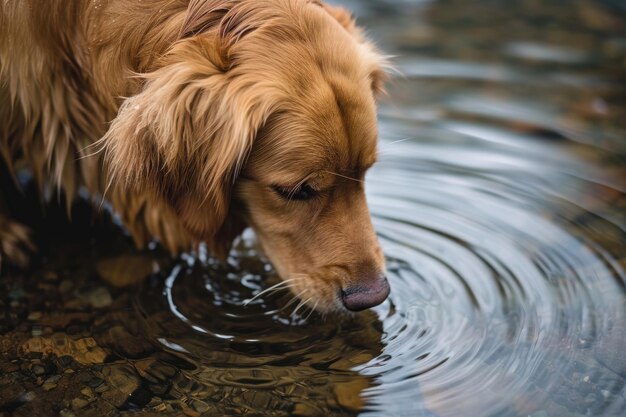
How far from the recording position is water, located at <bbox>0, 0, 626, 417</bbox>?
317 centimetres

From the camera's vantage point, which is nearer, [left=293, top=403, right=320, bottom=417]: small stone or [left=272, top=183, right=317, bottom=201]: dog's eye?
[left=293, top=403, right=320, bottom=417]: small stone

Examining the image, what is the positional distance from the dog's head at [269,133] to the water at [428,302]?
34cm

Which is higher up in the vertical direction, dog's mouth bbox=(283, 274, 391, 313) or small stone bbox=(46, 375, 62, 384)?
dog's mouth bbox=(283, 274, 391, 313)

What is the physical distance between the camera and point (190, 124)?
3.17 metres

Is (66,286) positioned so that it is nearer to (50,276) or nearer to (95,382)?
(50,276)

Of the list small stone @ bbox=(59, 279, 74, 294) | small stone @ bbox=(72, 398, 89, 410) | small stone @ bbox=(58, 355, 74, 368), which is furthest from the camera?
small stone @ bbox=(59, 279, 74, 294)

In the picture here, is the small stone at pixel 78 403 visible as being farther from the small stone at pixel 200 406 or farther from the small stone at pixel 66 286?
the small stone at pixel 66 286

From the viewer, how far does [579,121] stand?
5.42 metres

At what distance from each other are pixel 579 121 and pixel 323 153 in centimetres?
288

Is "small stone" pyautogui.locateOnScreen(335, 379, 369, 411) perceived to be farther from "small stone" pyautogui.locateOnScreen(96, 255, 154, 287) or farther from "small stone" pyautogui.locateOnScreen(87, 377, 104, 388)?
"small stone" pyautogui.locateOnScreen(96, 255, 154, 287)

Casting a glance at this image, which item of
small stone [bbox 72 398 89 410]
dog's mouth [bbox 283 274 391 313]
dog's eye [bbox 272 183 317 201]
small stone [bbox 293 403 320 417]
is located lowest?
small stone [bbox 72 398 89 410]

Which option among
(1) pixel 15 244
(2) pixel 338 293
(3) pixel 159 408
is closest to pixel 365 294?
(2) pixel 338 293

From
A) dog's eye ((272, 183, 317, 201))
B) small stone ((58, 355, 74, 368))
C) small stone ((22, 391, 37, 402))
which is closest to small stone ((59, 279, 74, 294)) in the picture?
small stone ((58, 355, 74, 368))

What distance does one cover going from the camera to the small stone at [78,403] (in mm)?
3046
